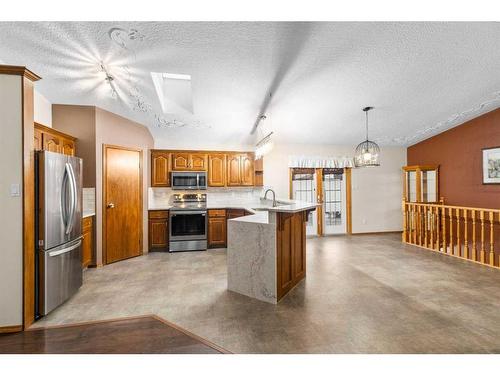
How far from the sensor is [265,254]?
2889mm

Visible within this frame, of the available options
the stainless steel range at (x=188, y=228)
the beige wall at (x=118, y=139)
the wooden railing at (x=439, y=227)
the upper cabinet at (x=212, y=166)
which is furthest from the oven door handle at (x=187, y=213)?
the wooden railing at (x=439, y=227)

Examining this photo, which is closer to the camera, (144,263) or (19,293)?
(19,293)

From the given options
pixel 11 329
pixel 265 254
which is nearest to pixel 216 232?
pixel 265 254

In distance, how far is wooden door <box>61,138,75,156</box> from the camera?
3730mm

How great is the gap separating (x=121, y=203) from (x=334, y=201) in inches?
196

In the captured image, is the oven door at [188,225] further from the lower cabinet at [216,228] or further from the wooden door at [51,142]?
the wooden door at [51,142]

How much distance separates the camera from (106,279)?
3596 millimetres

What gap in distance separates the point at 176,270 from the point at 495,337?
12.1ft

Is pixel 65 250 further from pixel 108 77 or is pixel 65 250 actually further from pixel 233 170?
pixel 233 170

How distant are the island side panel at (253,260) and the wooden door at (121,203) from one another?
240 cm

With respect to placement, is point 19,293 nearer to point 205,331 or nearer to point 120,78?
point 205,331

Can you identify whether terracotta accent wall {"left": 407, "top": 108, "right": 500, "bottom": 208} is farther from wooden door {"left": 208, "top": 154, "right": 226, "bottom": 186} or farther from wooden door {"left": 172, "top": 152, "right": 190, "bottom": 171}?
wooden door {"left": 172, "top": 152, "right": 190, "bottom": 171}

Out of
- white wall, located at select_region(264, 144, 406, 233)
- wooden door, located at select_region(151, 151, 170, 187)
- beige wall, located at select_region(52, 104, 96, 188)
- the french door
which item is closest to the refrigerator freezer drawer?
beige wall, located at select_region(52, 104, 96, 188)

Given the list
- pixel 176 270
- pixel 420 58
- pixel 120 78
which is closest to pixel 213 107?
pixel 120 78
